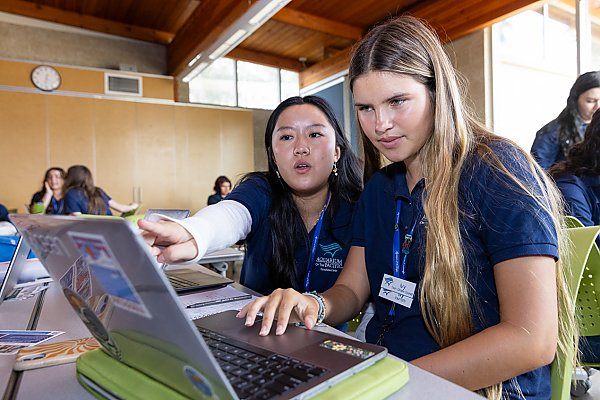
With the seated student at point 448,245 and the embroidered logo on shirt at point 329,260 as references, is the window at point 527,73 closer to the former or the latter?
the embroidered logo on shirt at point 329,260

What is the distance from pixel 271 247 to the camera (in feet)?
4.74

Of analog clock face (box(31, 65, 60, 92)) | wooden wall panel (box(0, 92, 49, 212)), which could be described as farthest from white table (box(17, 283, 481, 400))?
analog clock face (box(31, 65, 60, 92))

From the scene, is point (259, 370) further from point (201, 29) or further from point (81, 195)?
point (201, 29)

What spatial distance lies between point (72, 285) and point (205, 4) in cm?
524

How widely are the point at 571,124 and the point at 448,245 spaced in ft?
7.85

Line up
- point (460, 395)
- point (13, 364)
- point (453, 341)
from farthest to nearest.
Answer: point (453, 341) → point (13, 364) → point (460, 395)

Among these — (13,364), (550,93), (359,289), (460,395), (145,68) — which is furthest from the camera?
(145,68)

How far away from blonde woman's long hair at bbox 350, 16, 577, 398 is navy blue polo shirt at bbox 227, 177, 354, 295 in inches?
18.0

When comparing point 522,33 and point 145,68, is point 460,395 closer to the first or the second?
point 522,33

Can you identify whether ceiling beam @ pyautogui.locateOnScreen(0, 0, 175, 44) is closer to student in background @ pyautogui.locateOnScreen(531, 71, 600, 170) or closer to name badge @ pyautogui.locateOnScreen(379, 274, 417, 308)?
student in background @ pyautogui.locateOnScreen(531, 71, 600, 170)

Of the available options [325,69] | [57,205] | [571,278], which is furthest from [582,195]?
[325,69]

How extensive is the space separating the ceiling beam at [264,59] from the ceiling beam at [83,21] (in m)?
1.08

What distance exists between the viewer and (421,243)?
94 centimetres

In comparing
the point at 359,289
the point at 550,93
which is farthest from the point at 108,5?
the point at 359,289
